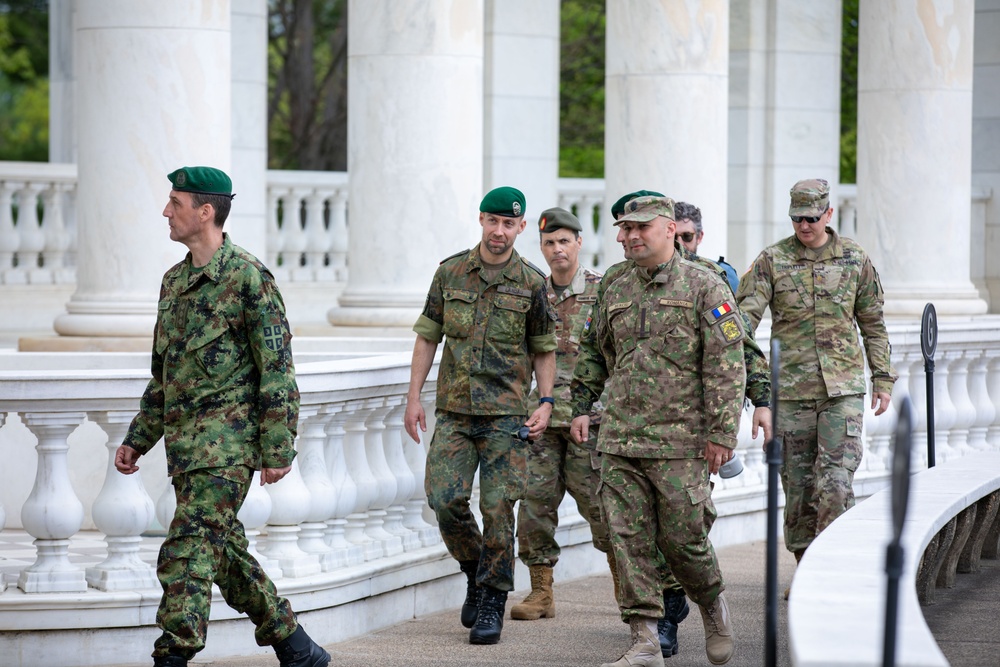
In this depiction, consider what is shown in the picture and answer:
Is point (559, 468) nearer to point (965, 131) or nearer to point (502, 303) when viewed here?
point (502, 303)

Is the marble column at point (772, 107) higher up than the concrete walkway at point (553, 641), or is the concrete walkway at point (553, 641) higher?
the marble column at point (772, 107)

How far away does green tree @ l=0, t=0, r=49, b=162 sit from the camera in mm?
44188

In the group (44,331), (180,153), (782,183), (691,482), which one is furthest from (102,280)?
(782,183)

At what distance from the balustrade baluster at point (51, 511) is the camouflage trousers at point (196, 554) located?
1044mm

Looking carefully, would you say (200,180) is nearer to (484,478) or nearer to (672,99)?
(484,478)

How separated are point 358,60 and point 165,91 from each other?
2.41 metres

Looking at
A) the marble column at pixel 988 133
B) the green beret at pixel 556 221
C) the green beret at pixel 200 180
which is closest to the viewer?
the green beret at pixel 200 180

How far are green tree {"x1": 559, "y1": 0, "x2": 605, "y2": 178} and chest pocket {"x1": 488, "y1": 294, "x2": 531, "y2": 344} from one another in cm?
2769

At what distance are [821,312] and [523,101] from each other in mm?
10297

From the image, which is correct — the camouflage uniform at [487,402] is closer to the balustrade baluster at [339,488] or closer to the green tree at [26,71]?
the balustrade baluster at [339,488]

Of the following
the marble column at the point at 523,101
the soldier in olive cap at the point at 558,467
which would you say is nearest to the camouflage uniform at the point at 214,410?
the soldier in olive cap at the point at 558,467

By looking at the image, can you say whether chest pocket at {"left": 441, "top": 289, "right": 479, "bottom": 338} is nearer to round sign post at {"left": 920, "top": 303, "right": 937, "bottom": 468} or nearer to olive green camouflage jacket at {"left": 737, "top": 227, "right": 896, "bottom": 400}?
olive green camouflage jacket at {"left": 737, "top": 227, "right": 896, "bottom": 400}

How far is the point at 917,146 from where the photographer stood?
16.2 meters

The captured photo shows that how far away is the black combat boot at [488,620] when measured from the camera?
30.2ft
